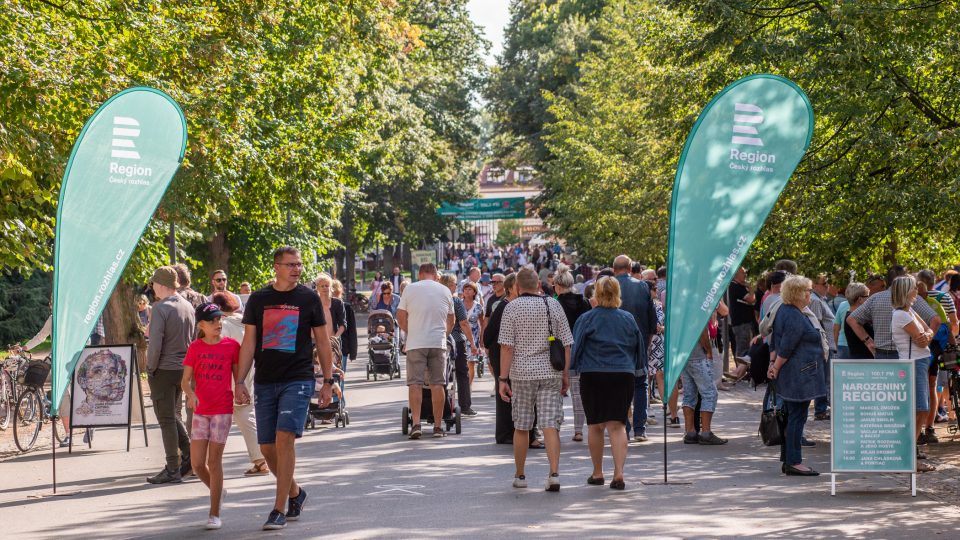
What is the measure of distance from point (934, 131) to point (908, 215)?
3.19 ft

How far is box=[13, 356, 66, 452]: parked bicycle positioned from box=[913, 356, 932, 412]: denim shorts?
9.34m

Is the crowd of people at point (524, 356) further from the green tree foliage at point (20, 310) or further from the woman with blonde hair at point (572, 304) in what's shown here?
the green tree foliage at point (20, 310)

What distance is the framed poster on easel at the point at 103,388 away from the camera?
14.0 metres

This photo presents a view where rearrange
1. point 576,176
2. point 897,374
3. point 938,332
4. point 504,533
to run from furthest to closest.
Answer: point 576,176, point 938,332, point 897,374, point 504,533

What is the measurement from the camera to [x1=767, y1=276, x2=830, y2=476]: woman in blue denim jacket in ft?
38.5

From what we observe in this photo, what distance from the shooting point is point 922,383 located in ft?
42.2

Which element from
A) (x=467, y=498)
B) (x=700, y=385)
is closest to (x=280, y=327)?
(x=467, y=498)

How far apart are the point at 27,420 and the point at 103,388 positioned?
1606 mm

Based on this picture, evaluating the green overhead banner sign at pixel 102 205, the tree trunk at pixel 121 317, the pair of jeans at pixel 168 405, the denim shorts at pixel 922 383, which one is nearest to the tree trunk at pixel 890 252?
the denim shorts at pixel 922 383

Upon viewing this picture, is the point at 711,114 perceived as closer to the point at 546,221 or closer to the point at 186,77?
the point at 186,77

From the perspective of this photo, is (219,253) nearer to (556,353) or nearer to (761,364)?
(761,364)

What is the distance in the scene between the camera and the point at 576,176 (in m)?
44.7

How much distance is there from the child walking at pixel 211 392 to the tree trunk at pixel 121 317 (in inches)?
496

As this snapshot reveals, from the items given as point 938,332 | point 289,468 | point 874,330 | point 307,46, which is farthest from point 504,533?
point 307,46
